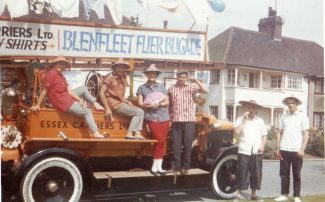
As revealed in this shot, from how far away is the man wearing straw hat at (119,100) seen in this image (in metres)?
5.23

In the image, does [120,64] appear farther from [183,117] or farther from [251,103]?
[251,103]

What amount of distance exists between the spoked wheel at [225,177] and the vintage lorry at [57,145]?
28 cm

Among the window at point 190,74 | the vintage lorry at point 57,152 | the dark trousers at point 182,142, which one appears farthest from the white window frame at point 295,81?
the vintage lorry at point 57,152

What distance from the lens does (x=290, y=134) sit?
6.01 metres

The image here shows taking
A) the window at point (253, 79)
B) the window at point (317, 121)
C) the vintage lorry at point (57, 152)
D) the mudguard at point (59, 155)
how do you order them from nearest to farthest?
the mudguard at point (59, 155)
the vintage lorry at point (57, 152)
the window at point (317, 121)
the window at point (253, 79)

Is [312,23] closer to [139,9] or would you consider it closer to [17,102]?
[139,9]

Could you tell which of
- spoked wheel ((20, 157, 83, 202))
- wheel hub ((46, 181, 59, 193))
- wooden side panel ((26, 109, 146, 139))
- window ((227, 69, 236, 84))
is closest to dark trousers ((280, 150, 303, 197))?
wooden side panel ((26, 109, 146, 139))

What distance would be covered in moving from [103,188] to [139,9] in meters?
2.42

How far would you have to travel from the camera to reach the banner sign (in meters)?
4.75

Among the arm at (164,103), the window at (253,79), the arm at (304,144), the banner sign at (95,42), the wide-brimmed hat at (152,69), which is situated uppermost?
the window at (253,79)

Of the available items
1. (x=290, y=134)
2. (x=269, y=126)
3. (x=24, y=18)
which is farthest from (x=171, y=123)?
(x=269, y=126)

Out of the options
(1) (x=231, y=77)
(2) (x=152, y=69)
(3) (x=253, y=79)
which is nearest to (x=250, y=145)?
(2) (x=152, y=69)

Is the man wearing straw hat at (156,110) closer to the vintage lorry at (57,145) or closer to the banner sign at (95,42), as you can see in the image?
the vintage lorry at (57,145)

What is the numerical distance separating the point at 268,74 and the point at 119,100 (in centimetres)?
714
